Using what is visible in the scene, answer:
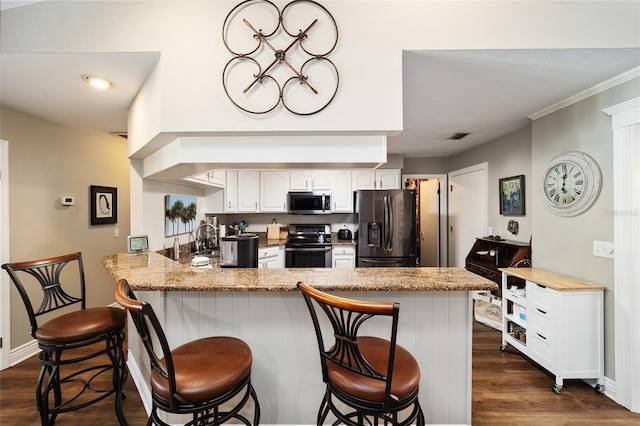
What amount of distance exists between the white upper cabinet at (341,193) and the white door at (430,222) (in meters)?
1.75

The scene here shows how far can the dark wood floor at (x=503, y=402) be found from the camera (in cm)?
184

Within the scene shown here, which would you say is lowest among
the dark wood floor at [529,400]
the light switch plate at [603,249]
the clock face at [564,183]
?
the dark wood floor at [529,400]

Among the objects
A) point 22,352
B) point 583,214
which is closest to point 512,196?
point 583,214

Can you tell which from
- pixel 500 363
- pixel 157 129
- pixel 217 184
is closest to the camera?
pixel 157 129

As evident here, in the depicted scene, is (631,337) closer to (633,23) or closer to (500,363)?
(500,363)

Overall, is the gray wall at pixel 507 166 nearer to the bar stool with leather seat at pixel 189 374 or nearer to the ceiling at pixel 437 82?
the ceiling at pixel 437 82

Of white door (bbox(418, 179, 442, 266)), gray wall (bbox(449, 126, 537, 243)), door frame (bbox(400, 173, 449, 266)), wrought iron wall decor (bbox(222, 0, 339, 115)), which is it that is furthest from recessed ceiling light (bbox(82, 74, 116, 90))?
white door (bbox(418, 179, 442, 266))

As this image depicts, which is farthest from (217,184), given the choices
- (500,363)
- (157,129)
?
(500,363)

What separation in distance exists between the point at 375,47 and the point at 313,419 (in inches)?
89.9

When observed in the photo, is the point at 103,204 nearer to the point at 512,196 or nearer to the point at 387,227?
the point at 387,227

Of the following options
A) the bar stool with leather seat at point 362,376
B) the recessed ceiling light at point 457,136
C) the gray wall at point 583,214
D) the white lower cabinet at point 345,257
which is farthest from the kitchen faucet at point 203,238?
the gray wall at point 583,214

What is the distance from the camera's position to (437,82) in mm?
2055

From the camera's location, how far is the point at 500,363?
8.26ft

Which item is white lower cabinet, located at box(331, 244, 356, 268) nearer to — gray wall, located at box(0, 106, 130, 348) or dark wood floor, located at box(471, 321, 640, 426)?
dark wood floor, located at box(471, 321, 640, 426)
